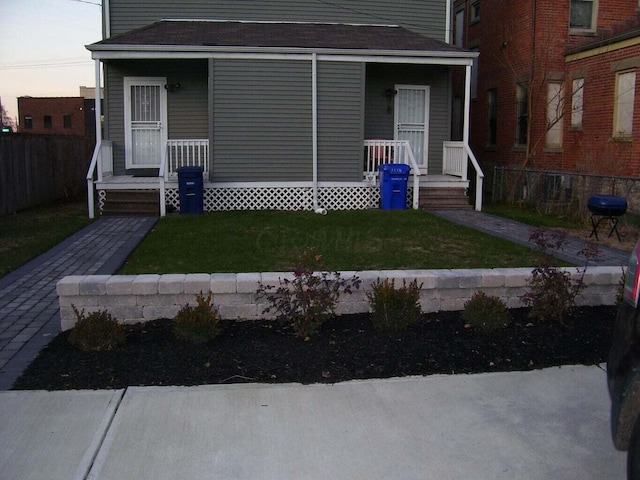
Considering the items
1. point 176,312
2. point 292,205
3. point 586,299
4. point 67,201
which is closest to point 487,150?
point 292,205

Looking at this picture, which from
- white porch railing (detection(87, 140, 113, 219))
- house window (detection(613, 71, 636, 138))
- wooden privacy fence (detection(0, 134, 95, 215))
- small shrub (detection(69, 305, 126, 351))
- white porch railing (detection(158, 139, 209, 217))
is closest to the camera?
small shrub (detection(69, 305, 126, 351))

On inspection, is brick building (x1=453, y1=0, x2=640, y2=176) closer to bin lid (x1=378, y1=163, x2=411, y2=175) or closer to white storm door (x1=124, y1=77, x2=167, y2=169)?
bin lid (x1=378, y1=163, x2=411, y2=175)

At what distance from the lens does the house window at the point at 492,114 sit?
2125 centimetres

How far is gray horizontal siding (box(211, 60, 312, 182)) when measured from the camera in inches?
Answer: 579

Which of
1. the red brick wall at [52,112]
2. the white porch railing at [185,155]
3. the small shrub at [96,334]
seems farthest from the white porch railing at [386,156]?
the red brick wall at [52,112]

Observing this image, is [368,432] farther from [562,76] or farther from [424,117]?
[562,76]

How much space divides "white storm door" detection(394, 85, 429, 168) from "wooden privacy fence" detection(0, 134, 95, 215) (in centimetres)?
944

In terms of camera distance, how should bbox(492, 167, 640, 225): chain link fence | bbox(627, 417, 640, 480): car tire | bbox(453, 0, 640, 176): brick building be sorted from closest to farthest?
bbox(627, 417, 640, 480): car tire < bbox(492, 167, 640, 225): chain link fence < bbox(453, 0, 640, 176): brick building

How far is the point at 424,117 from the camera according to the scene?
56.0 feet

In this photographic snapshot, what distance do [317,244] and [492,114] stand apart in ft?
44.0

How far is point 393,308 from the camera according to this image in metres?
5.53

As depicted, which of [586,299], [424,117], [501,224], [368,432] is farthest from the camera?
[424,117]

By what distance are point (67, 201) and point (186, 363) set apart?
1556 cm

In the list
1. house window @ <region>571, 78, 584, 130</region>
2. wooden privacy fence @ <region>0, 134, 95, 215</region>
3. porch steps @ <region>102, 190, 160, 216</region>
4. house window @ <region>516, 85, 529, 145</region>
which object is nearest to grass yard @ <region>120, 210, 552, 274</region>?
porch steps @ <region>102, 190, 160, 216</region>
